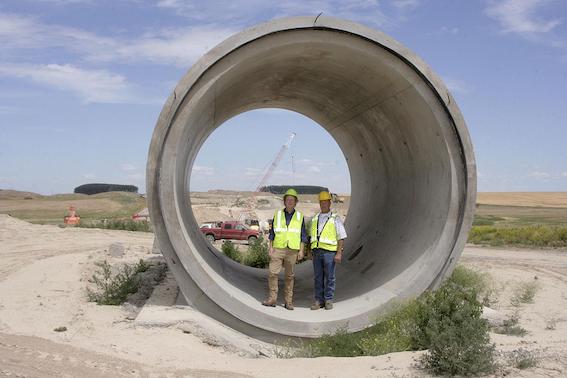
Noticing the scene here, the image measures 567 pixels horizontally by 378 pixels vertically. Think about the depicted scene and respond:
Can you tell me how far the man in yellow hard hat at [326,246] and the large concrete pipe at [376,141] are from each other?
0.80 ft

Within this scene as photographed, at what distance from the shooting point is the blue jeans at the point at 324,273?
26.5ft

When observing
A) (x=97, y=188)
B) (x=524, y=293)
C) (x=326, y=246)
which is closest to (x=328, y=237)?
(x=326, y=246)

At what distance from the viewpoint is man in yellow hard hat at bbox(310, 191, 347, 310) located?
8.08 metres

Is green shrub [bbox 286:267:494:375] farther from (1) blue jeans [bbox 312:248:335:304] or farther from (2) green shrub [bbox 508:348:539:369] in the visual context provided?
(1) blue jeans [bbox 312:248:335:304]

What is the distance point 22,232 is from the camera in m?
20.2

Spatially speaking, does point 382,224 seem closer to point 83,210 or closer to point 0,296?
point 0,296

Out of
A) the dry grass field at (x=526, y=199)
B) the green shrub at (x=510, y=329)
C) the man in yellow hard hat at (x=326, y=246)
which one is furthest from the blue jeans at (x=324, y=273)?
the dry grass field at (x=526, y=199)

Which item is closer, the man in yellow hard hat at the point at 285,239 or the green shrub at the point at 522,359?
the green shrub at the point at 522,359

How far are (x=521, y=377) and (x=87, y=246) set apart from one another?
44.1 feet

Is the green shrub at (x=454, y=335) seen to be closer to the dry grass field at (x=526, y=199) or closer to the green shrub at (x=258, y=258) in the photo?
the green shrub at (x=258, y=258)

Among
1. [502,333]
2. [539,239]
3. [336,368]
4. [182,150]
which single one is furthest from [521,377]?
[539,239]

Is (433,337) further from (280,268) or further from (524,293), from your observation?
(524,293)

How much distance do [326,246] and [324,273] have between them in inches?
17.0

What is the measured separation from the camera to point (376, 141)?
35.2ft
